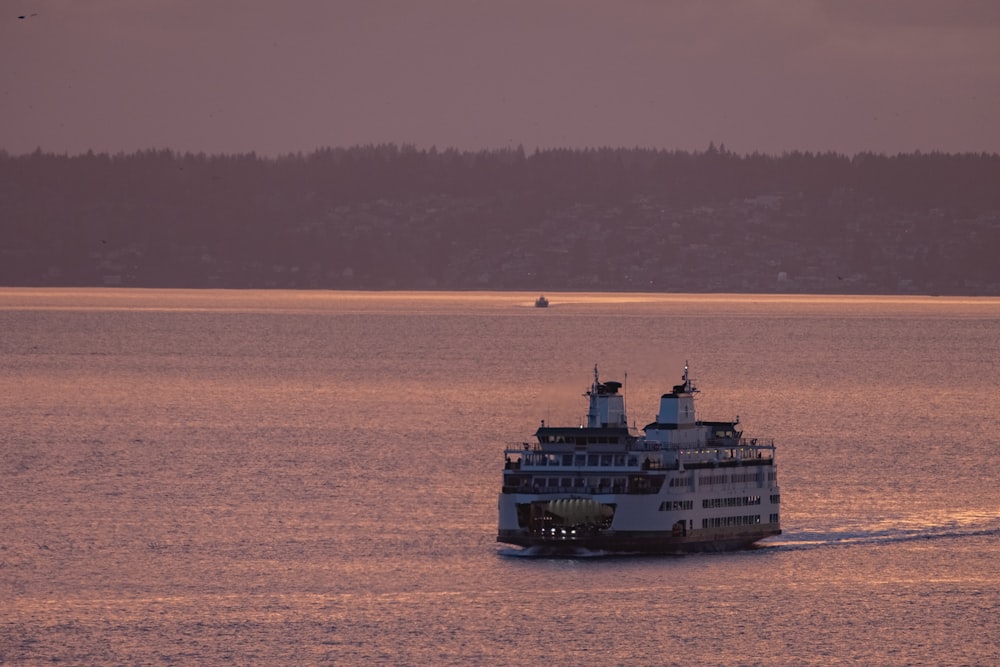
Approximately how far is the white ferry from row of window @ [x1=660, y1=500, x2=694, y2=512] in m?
0.04

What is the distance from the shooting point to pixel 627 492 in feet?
285

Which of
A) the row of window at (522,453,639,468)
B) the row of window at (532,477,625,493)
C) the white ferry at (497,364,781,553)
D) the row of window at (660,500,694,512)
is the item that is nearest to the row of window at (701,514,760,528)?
the white ferry at (497,364,781,553)

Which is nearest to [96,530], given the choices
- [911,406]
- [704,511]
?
[704,511]

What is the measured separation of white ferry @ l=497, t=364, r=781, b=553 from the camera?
285 feet

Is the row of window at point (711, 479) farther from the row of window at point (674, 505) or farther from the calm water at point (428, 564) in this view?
the calm water at point (428, 564)

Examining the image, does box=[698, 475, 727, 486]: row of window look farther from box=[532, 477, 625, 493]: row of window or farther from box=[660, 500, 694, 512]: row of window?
box=[532, 477, 625, 493]: row of window

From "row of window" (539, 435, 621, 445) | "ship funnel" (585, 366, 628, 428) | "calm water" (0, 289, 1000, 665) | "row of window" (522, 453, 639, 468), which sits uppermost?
"ship funnel" (585, 366, 628, 428)

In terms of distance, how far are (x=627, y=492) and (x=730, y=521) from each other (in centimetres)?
563

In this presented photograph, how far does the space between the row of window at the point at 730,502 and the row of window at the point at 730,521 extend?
19.5 inches

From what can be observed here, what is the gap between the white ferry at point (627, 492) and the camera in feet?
285

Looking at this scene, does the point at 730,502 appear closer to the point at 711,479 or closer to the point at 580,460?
the point at 711,479

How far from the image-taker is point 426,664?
69312 millimetres

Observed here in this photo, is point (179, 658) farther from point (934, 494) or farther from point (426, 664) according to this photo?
point (934, 494)

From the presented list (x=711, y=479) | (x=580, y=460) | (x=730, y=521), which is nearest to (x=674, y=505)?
(x=711, y=479)
